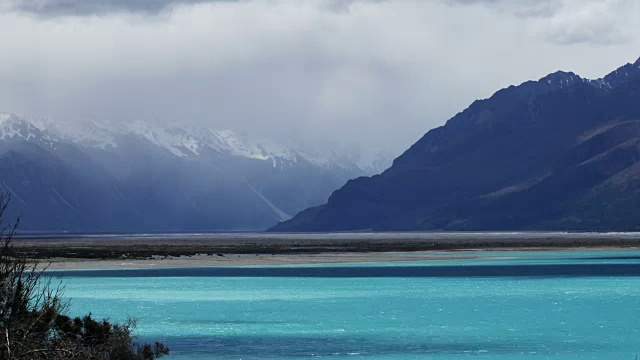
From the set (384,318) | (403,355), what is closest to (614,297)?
(384,318)

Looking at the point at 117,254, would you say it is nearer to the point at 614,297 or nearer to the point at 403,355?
the point at 614,297

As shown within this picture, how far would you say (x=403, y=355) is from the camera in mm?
46594

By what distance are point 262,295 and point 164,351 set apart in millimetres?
35143

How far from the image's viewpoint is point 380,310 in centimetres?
6825

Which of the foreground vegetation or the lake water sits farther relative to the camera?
the lake water

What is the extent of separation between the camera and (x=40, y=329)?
31.2m

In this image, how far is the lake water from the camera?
49053 mm

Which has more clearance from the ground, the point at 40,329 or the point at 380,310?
the point at 40,329

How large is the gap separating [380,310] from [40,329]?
3868 centimetres

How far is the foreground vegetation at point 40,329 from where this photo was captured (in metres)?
19.2

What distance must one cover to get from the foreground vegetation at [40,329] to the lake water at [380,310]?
8012 millimetres

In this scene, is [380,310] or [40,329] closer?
[40,329]

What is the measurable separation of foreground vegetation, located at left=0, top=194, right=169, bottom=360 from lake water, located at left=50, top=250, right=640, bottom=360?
26.3 feet

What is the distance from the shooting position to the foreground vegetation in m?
19.2
